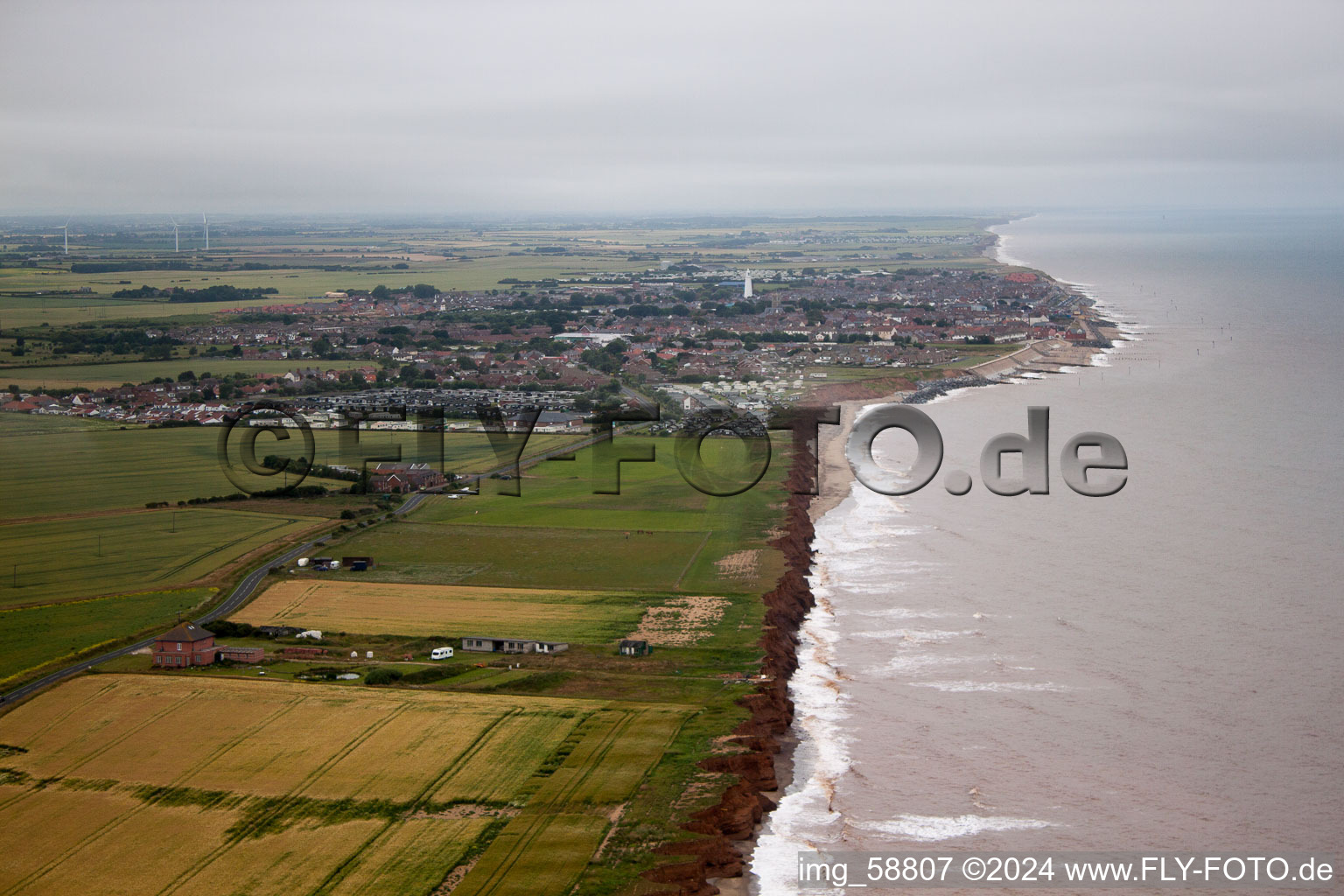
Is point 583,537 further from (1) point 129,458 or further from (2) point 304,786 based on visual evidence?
(1) point 129,458

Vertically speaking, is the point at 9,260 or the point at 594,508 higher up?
the point at 9,260

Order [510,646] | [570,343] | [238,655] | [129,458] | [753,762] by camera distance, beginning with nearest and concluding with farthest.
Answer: [753,762]
[238,655]
[510,646]
[129,458]
[570,343]

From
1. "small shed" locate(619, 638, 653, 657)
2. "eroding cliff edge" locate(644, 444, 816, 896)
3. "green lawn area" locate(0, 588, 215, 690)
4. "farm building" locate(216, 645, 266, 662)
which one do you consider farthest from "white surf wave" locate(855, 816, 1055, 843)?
"green lawn area" locate(0, 588, 215, 690)

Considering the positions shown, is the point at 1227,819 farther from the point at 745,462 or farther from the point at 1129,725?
the point at 745,462

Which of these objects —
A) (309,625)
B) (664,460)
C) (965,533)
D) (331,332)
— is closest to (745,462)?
(664,460)

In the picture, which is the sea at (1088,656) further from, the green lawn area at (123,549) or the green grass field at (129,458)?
the green grass field at (129,458)

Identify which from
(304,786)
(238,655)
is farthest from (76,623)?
(304,786)
